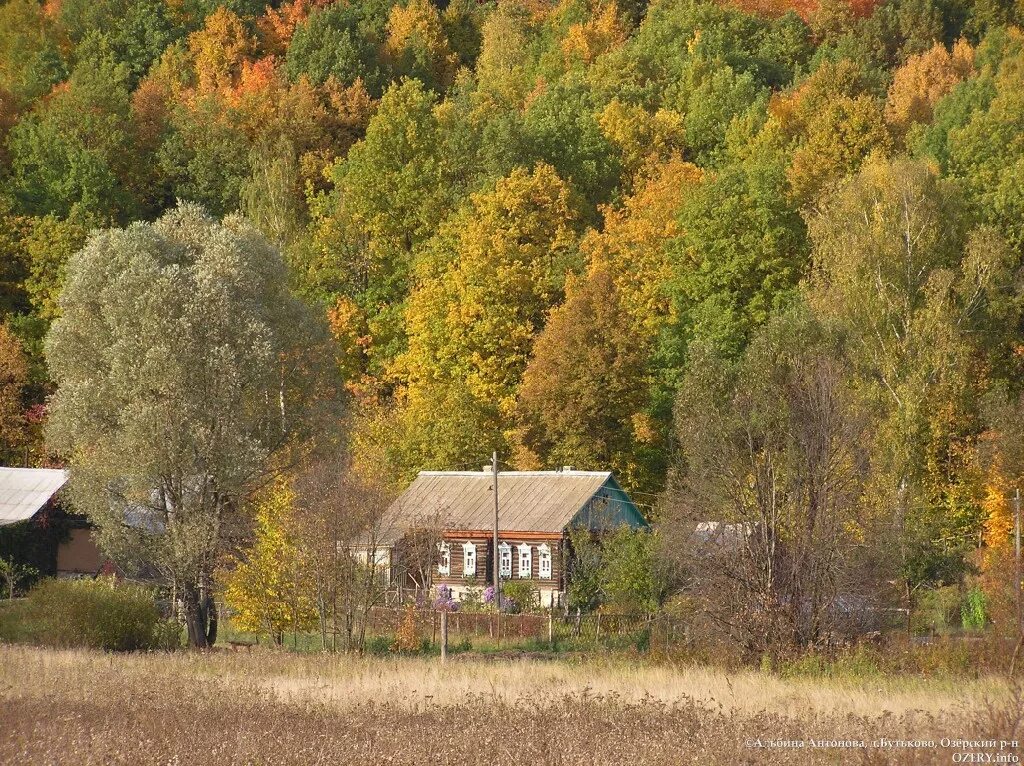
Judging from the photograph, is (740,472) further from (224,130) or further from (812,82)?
(224,130)


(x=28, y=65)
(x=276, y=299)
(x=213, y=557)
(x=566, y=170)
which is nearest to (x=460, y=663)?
(x=213, y=557)

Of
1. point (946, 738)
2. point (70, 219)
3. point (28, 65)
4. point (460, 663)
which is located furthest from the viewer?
point (28, 65)

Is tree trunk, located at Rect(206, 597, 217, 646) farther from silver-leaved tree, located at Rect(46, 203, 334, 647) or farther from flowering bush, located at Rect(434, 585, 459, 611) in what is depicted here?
flowering bush, located at Rect(434, 585, 459, 611)

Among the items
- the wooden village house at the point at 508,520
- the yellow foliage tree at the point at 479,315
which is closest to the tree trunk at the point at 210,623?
the wooden village house at the point at 508,520

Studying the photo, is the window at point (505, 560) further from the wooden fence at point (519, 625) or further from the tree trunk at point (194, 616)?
the tree trunk at point (194, 616)

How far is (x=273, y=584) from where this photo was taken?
102 ft

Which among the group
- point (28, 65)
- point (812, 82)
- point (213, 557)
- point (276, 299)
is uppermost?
point (28, 65)

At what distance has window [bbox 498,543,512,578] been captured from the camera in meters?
46.3

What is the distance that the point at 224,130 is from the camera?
7631 centimetres

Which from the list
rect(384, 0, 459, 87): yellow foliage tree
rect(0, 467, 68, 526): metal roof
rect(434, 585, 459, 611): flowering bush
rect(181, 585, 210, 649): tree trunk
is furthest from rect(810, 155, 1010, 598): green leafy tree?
rect(384, 0, 459, 87): yellow foliage tree

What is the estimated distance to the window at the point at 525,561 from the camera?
46.0 m

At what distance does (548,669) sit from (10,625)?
13.2m

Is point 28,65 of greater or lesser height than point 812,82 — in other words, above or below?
above

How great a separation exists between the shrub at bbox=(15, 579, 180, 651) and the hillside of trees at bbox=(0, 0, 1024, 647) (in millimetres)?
10973
